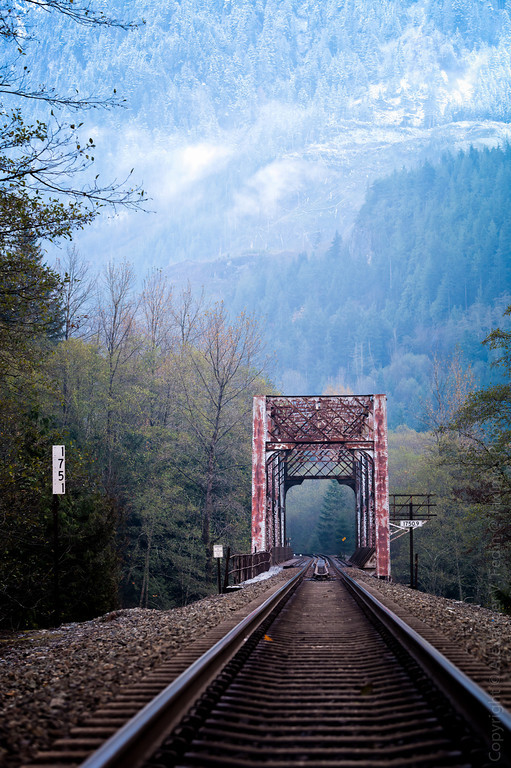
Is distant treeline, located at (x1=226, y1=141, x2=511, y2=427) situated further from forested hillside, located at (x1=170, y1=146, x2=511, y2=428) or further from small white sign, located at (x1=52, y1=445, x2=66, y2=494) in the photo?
small white sign, located at (x1=52, y1=445, x2=66, y2=494)

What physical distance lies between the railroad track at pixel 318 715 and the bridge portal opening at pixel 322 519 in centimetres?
5950

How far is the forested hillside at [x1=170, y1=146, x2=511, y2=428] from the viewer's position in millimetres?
150250

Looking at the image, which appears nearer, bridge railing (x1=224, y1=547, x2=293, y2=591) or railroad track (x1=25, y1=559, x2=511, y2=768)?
railroad track (x1=25, y1=559, x2=511, y2=768)

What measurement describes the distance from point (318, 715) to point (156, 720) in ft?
3.45

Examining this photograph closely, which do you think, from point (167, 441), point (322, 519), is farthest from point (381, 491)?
point (322, 519)

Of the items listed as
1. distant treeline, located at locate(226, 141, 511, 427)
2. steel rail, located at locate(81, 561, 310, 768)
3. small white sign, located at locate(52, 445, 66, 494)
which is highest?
distant treeline, located at locate(226, 141, 511, 427)

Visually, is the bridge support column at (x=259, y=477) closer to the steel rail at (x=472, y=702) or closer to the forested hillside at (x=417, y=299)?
the steel rail at (x=472, y=702)

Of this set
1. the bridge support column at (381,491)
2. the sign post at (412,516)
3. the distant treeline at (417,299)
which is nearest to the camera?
the sign post at (412,516)

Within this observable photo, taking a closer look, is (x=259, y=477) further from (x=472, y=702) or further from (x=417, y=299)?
(x=417, y=299)

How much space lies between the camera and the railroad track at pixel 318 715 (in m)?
3.03

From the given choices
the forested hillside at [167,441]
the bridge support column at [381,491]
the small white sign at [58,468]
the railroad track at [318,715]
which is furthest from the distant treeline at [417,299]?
the railroad track at [318,715]

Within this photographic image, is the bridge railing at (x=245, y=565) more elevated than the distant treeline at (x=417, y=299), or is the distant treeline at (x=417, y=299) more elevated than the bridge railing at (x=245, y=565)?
the distant treeline at (x=417, y=299)

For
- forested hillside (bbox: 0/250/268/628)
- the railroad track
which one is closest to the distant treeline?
forested hillside (bbox: 0/250/268/628)

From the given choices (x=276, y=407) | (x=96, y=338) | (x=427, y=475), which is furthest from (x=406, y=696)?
(x=427, y=475)
